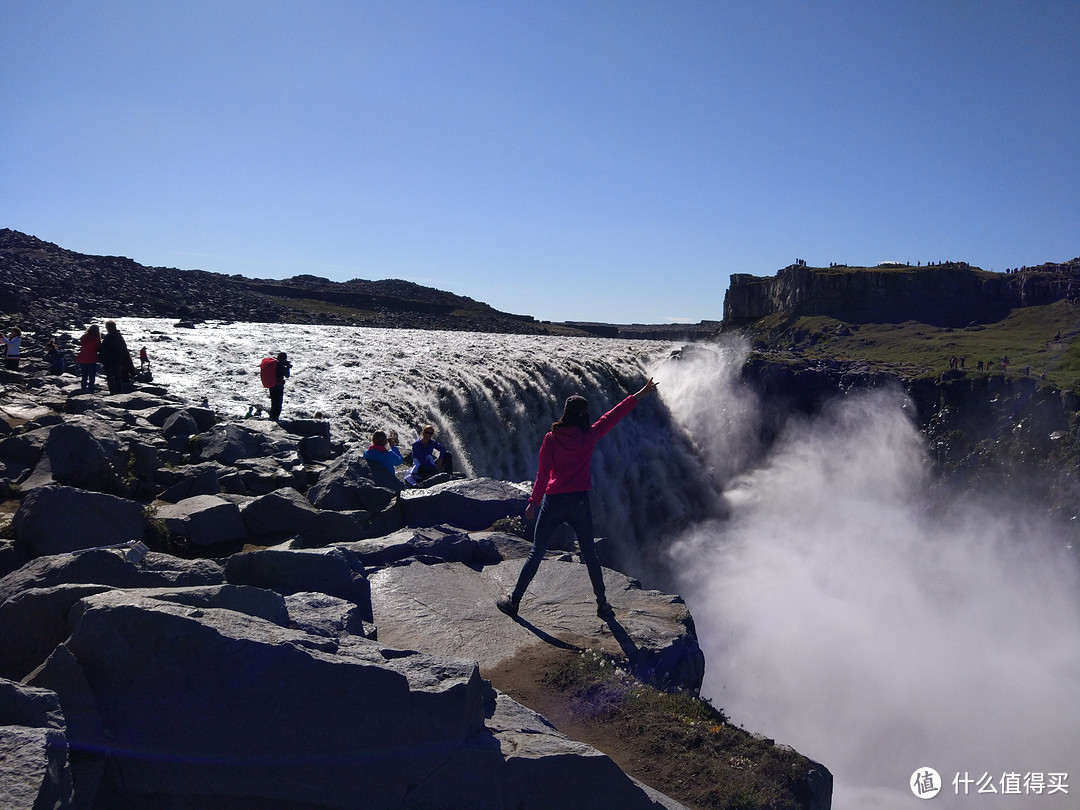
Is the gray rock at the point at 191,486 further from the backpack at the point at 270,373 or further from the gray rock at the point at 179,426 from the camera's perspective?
the backpack at the point at 270,373

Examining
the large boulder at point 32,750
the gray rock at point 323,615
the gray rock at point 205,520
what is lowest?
the gray rock at point 205,520

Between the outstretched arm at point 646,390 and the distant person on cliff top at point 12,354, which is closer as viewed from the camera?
the outstretched arm at point 646,390

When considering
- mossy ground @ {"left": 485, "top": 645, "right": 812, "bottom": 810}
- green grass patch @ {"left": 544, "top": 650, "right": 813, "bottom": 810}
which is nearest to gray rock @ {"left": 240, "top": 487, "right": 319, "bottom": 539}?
mossy ground @ {"left": 485, "top": 645, "right": 812, "bottom": 810}

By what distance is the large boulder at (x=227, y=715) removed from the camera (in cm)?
334

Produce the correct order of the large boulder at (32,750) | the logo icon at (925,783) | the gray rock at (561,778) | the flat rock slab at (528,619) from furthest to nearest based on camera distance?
1. the logo icon at (925,783)
2. the flat rock slab at (528,619)
3. the gray rock at (561,778)
4. the large boulder at (32,750)

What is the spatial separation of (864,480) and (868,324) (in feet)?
92.5

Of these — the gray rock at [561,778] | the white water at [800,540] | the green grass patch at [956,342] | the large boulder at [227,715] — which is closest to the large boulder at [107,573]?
the large boulder at [227,715]

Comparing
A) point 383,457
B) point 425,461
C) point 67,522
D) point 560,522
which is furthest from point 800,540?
point 67,522

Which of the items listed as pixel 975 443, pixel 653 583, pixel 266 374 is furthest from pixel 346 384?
pixel 975 443

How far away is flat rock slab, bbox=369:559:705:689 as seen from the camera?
260 inches

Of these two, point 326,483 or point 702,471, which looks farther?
point 702,471

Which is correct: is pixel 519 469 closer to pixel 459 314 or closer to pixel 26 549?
pixel 26 549

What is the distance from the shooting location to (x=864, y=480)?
110 feet

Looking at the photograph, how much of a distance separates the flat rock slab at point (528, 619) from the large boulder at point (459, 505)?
151 centimetres
